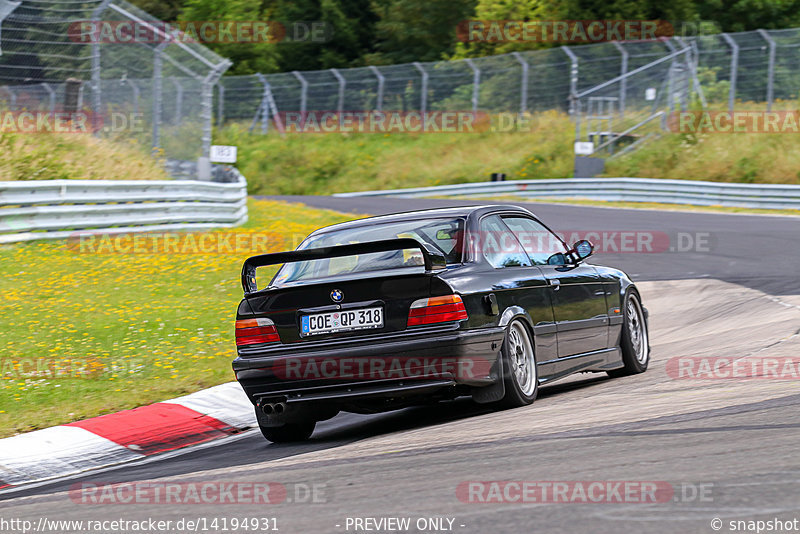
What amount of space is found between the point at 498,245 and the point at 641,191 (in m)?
24.1

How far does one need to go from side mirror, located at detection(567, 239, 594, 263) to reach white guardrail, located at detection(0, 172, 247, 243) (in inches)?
364

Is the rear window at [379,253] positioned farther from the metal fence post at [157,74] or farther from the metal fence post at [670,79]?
the metal fence post at [670,79]

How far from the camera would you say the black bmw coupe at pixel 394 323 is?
6.50m

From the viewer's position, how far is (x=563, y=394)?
7867 millimetres

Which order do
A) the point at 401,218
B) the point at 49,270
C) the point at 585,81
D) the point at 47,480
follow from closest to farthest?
the point at 47,480, the point at 401,218, the point at 49,270, the point at 585,81

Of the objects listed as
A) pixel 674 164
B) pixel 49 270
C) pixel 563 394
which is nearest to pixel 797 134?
pixel 674 164

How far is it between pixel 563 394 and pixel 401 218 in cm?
173

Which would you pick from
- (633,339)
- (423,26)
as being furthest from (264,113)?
(633,339)

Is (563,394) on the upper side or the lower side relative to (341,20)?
lower

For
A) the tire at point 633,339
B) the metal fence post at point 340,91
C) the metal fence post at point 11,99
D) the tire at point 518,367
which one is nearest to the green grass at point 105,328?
the tire at point 518,367

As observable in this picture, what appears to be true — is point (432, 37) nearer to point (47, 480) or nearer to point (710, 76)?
point (710, 76)

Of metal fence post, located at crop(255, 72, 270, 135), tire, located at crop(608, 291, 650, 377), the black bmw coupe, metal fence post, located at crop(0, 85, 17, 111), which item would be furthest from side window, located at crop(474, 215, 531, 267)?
metal fence post, located at crop(255, 72, 270, 135)

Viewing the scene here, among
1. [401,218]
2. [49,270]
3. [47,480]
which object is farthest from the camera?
[49,270]

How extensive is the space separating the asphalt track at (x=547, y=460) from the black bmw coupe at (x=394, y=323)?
230 mm
